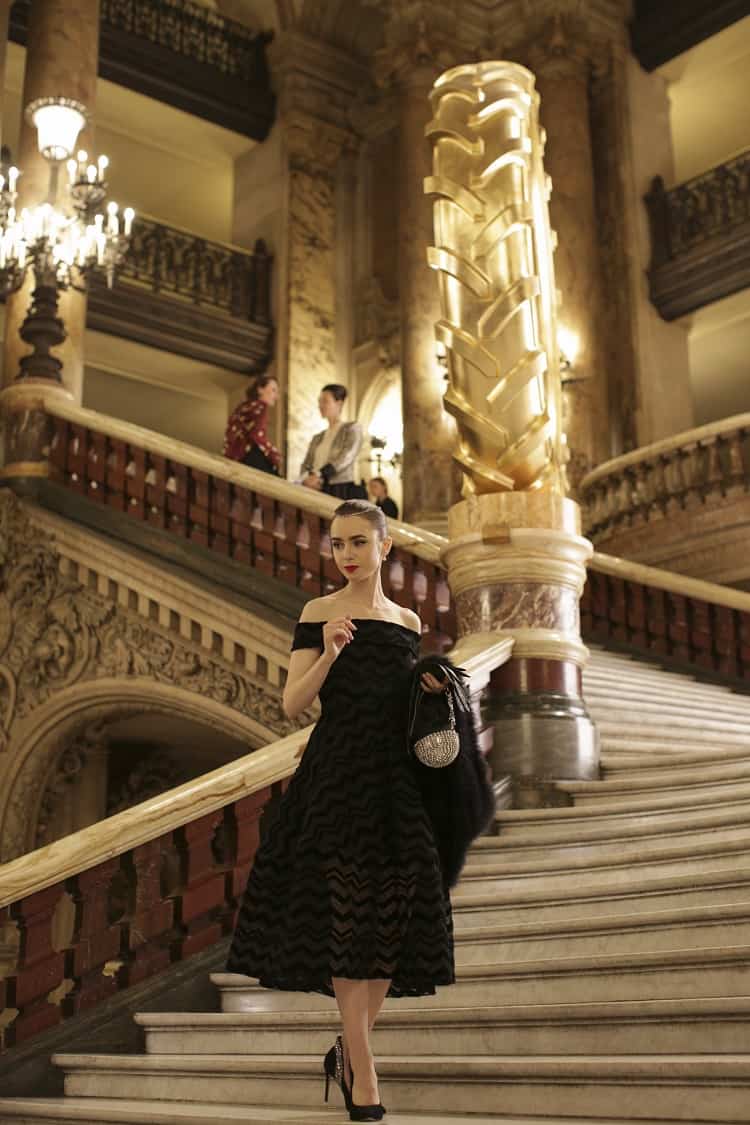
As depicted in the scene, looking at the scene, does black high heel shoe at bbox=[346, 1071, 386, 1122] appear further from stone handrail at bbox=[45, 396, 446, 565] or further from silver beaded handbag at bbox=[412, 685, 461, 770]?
stone handrail at bbox=[45, 396, 446, 565]

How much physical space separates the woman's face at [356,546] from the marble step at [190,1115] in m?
1.12

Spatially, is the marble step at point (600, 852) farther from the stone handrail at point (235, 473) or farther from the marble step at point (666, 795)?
the stone handrail at point (235, 473)

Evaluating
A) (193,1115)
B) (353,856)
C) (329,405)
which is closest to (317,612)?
(353,856)

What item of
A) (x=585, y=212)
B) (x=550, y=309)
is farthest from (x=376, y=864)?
(x=585, y=212)

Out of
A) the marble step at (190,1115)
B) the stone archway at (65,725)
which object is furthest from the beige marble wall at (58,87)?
the marble step at (190,1115)

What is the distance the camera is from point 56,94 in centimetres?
1049

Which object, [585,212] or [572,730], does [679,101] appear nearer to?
[585,212]

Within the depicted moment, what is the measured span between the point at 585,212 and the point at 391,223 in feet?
9.57

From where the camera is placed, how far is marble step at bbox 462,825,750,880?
12.5 ft

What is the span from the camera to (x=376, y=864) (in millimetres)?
2650

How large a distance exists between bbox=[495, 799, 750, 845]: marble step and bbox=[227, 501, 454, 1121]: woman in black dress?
1.63 meters

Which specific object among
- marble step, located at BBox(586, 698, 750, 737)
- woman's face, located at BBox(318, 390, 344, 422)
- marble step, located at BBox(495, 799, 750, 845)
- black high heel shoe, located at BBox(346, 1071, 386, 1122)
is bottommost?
black high heel shoe, located at BBox(346, 1071, 386, 1122)

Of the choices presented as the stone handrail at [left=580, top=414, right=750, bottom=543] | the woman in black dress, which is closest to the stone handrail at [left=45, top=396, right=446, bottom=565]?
the woman in black dress

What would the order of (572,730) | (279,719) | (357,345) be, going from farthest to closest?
(357,345) → (279,719) → (572,730)
